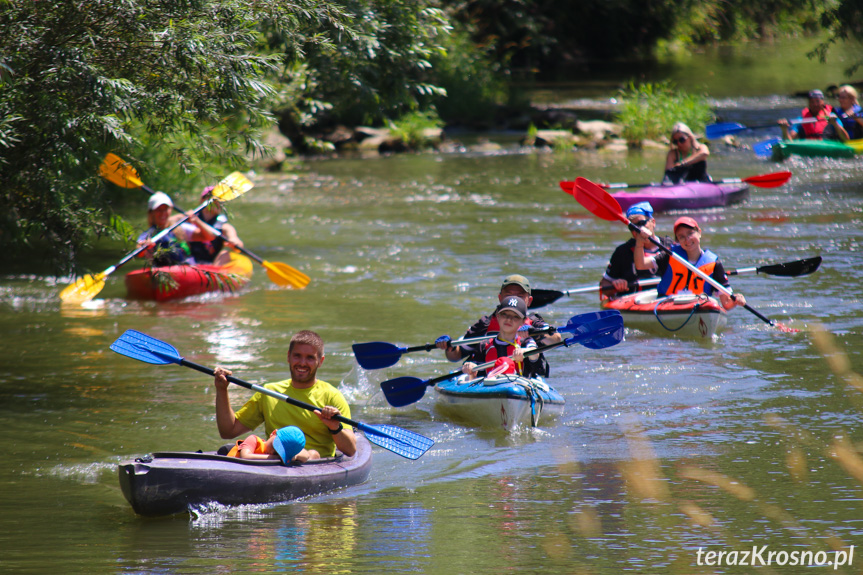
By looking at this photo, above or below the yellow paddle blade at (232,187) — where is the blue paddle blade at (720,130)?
above

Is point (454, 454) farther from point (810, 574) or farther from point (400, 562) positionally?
point (810, 574)

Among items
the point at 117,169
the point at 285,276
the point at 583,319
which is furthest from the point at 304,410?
the point at 285,276

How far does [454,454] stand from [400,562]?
1.66 meters

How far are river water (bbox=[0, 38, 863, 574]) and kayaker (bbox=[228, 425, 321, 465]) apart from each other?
0.87ft

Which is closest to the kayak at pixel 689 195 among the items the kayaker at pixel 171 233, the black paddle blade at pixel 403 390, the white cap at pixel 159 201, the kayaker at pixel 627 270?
the kayaker at pixel 627 270

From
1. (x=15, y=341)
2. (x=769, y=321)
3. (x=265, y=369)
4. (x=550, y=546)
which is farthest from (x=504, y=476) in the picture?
(x=15, y=341)

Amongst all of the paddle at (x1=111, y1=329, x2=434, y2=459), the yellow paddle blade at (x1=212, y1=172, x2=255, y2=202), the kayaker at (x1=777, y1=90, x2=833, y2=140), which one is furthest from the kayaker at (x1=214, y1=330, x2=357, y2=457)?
the kayaker at (x1=777, y1=90, x2=833, y2=140)

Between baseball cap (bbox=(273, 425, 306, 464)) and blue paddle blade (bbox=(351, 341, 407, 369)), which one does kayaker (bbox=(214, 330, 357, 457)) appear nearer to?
baseball cap (bbox=(273, 425, 306, 464))

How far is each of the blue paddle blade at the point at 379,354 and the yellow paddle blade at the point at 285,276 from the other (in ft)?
10.9

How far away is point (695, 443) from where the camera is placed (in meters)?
6.27

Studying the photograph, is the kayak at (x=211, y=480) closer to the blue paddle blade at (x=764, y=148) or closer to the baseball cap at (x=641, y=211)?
the baseball cap at (x=641, y=211)

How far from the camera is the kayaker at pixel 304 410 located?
5.32 meters

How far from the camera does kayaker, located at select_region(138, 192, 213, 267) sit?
404 inches

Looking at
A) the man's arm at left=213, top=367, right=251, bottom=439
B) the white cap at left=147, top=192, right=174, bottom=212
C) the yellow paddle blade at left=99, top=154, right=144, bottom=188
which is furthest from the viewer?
the white cap at left=147, top=192, right=174, bottom=212
